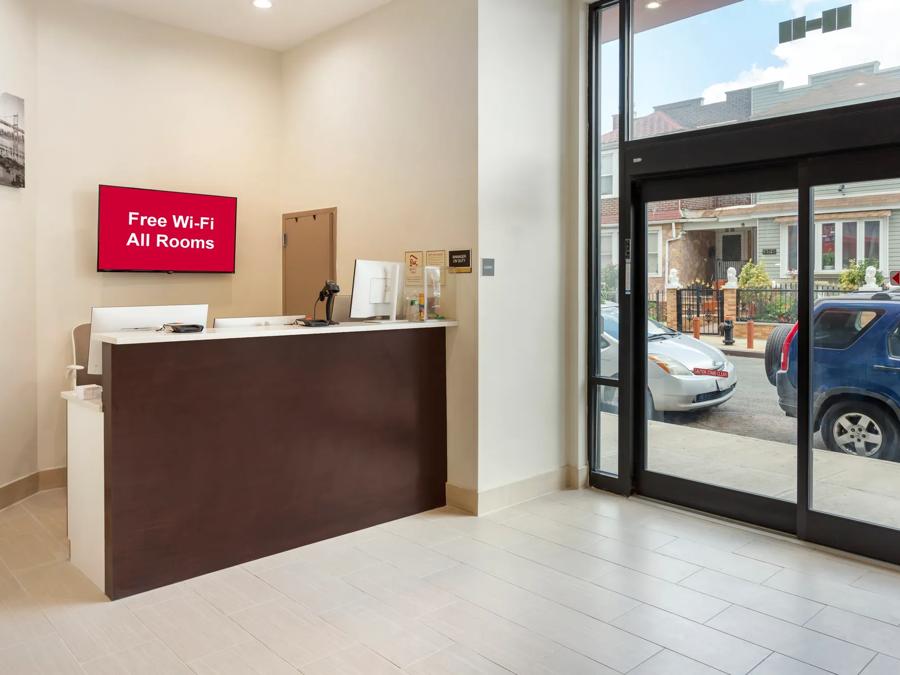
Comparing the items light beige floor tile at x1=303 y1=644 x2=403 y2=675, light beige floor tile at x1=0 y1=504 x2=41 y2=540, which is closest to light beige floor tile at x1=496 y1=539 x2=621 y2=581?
light beige floor tile at x1=303 y1=644 x2=403 y2=675

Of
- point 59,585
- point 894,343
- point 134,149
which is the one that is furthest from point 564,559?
point 134,149

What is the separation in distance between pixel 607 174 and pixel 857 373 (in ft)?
6.56

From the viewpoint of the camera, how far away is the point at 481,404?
14.3 feet

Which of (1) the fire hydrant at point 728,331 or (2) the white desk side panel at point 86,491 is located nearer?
(2) the white desk side panel at point 86,491

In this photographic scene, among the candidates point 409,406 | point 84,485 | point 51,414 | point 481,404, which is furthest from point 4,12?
point 481,404

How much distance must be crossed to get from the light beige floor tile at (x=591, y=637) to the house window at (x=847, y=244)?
225 centimetres

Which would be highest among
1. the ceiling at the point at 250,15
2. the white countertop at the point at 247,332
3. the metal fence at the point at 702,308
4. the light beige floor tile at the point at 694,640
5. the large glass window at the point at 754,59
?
the ceiling at the point at 250,15

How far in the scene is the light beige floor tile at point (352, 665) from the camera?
102 inches

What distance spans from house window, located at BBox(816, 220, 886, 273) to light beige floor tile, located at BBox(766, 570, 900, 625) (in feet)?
5.24

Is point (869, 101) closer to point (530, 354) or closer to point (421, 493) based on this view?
point (530, 354)

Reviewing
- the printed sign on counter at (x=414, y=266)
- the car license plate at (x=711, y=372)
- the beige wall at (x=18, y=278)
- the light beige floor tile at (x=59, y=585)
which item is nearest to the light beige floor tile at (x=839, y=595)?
the car license plate at (x=711, y=372)

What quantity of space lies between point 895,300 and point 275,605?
3370mm

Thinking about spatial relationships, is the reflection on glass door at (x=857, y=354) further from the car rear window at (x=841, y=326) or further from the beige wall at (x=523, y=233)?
the beige wall at (x=523, y=233)

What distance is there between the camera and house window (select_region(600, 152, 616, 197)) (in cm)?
469
